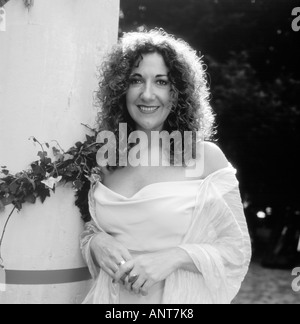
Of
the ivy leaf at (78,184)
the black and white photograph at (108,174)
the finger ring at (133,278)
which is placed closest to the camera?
the finger ring at (133,278)

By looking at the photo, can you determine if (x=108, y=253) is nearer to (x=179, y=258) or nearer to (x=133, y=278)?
(x=133, y=278)

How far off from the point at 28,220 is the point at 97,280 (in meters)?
0.38

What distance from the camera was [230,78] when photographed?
9367 mm

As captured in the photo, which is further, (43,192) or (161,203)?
(43,192)

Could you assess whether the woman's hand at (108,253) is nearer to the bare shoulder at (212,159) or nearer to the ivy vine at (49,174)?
the ivy vine at (49,174)

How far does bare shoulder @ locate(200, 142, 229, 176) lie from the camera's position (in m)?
2.30

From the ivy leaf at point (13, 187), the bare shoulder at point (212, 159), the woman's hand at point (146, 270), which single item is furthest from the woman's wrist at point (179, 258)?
the ivy leaf at point (13, 187)

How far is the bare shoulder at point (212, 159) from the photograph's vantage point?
7.56 ft

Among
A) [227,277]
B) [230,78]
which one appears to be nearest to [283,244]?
[230,78]

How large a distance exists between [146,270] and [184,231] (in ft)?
0.73

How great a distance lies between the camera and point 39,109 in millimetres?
2281

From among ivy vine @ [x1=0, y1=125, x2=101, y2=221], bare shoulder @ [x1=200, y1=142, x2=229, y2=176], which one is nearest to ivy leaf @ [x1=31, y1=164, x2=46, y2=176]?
ivy vine @ [x1=0, y1=125, x2=101, y2=221]

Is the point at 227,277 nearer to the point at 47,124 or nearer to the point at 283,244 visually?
the point at 47,124

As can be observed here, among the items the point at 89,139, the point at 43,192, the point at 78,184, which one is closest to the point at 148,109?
the point at 89,139
